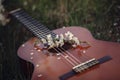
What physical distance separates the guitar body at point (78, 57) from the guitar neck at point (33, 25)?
61 millimetres

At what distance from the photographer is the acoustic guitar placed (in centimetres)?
157

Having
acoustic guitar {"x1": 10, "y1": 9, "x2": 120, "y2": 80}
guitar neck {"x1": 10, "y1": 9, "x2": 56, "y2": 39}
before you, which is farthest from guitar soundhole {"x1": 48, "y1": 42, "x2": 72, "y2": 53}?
guitar neck {"x1": 10, "y1": 9, "x2": 56, "y2": 39}

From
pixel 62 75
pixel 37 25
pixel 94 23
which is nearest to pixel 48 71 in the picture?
pixel 62 75

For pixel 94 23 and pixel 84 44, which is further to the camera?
pixel 94 23

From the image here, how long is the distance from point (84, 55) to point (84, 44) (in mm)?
101

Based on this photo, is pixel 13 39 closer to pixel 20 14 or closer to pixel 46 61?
pixel 20 14

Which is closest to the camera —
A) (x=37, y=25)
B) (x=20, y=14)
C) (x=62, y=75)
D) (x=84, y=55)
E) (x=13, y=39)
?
(x=62, y=75)

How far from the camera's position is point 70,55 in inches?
67.7

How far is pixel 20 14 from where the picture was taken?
219 centimetres

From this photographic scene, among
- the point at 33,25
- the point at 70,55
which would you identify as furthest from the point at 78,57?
the point at 33,25

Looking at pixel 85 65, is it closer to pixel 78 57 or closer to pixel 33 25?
pixel 78 57

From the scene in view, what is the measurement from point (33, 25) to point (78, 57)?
0.42m

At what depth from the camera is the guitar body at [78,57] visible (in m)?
1.55

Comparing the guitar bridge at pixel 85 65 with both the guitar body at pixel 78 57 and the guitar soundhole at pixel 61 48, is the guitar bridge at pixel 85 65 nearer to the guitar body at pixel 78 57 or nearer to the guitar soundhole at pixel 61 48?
the guitar body at pixel 78 57
